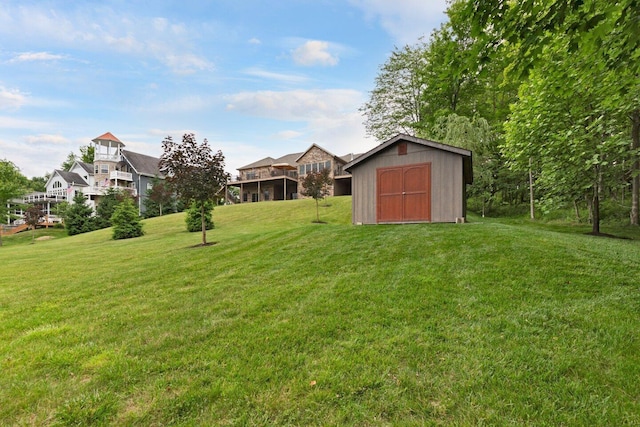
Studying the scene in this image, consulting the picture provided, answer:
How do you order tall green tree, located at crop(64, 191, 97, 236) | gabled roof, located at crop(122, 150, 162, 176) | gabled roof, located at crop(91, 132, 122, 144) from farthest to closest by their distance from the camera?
gabled roof, located at crop(122, 150, 162, 176)
gabled roof, located at crop(91, 132, 122, 144)
tall green tree, located at crop(64, 191, 97, 236)

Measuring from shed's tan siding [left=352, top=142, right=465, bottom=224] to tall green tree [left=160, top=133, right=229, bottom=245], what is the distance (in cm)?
581

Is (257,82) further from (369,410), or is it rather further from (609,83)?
(369,410)

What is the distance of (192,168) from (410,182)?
8079mm

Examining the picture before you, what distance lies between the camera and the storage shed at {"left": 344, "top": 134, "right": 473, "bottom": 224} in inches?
423

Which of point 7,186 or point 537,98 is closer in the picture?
point 537,98

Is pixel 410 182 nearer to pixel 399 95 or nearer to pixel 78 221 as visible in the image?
pixel 399 95

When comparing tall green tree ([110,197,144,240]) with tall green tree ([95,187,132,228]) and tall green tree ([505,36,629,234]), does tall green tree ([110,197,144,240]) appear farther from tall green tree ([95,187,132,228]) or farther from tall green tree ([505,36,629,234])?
tall green tree ([505,36,629,234])

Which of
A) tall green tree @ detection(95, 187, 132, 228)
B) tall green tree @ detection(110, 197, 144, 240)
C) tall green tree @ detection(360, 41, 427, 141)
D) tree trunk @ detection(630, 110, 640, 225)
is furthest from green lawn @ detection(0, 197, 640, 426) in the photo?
tall green tree @ detection(95, 187, 132, 228)

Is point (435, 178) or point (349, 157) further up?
point (349, 157)

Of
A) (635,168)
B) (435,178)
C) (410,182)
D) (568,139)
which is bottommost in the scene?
(410,182)

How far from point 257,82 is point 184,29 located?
432cm

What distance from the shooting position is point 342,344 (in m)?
2.99

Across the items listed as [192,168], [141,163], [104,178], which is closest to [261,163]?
[141,163]

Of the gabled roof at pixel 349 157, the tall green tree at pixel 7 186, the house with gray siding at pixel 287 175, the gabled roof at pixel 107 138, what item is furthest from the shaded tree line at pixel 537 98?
the gabled roof at pixel 107 138
